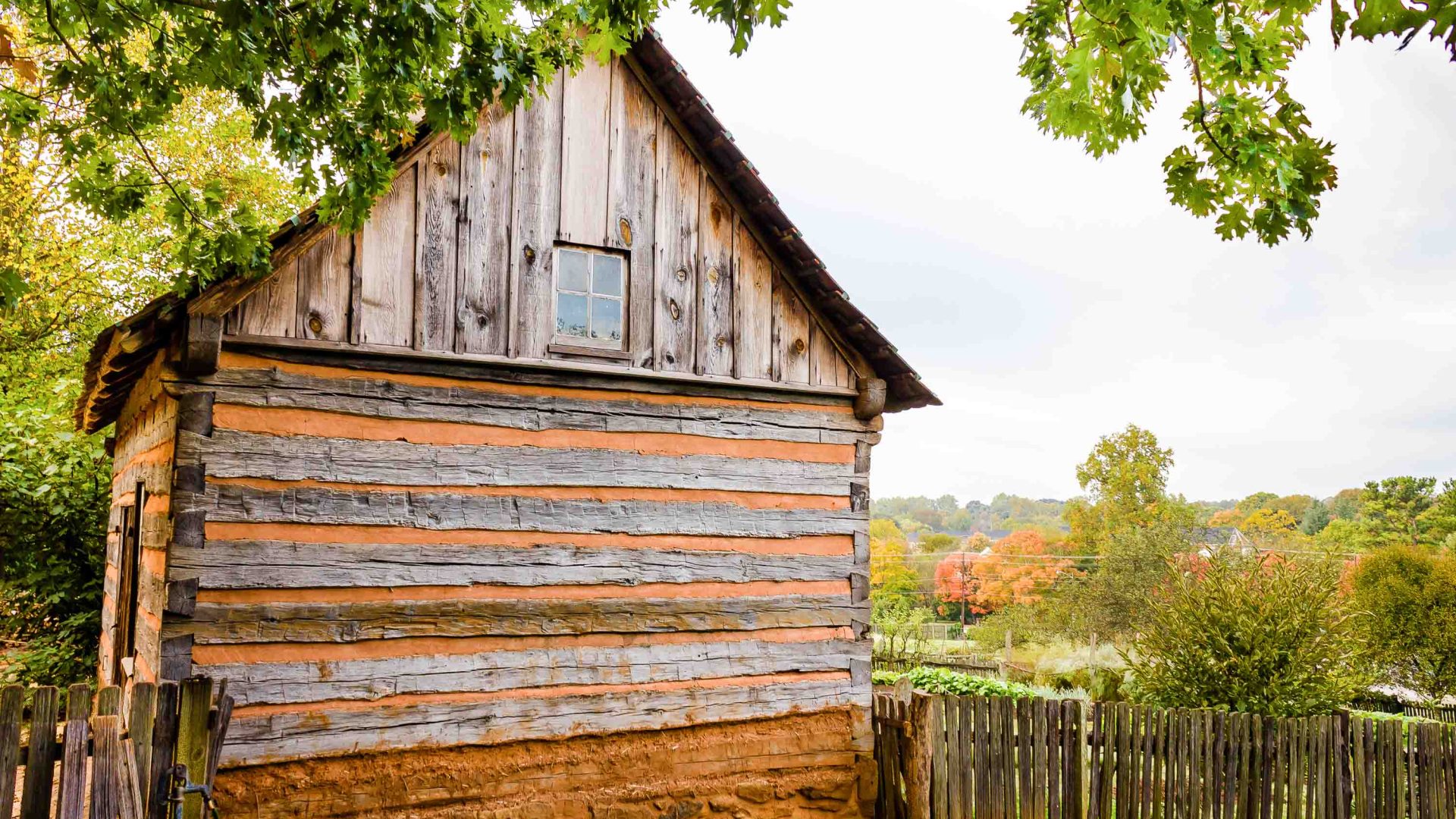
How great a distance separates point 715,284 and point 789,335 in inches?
34.7

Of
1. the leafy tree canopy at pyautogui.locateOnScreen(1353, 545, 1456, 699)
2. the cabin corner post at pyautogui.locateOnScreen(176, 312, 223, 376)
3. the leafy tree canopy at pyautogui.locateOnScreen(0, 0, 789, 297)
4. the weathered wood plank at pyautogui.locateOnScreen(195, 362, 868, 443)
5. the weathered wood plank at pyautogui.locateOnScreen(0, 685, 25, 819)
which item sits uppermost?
the leafy tree canopy at pyautogui.locateOnScreen(0, 0, 789, 297)

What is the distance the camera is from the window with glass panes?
761cm

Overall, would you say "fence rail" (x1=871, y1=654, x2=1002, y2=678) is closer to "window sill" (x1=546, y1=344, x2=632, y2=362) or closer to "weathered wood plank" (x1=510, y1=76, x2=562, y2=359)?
"window sill" (x1=546, y1=344, x2=632, y2=362)

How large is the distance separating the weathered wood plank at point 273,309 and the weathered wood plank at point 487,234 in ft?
4.00

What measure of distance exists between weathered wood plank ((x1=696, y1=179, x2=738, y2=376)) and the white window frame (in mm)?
697

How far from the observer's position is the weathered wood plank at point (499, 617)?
622 cm

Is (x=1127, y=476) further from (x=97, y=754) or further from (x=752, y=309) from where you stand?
(x=97, y=754)

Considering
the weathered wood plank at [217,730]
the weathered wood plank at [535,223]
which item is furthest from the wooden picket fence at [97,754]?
the weathered wood plank at [535,223]

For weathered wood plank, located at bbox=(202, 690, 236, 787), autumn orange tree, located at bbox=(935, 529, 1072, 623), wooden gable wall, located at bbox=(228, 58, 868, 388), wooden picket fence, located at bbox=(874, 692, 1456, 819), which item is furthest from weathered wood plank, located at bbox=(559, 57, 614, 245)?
autumn orange tree, located at bbox=(935, 529, 1072, 623)

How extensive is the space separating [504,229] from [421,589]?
3.03 meters

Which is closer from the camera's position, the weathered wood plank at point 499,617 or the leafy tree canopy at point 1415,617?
the weathered wood plank at point 499,617

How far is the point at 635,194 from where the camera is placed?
7992 millimetres

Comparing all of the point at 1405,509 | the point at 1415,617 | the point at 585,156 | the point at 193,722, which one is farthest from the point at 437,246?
the point at 1405,509

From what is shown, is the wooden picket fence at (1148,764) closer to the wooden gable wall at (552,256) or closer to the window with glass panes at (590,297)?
the wooden gable wall at (552,256)
